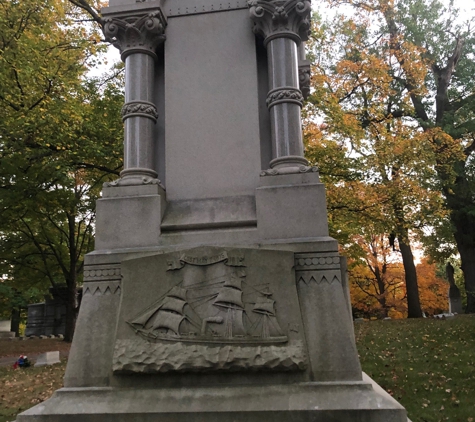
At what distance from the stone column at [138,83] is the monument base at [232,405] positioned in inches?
93.6

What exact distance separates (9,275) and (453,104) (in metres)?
28.2

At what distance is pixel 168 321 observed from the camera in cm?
448

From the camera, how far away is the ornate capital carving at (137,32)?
568 centimetres

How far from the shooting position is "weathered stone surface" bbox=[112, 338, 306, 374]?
13.9ft

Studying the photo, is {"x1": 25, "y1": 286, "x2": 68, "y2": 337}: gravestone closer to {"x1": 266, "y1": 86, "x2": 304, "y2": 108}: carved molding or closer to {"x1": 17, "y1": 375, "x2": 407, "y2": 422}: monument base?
{"x1": 17, "y1": 375, "x2": 407, "y2": 422}: monument base

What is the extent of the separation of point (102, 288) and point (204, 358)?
139cm

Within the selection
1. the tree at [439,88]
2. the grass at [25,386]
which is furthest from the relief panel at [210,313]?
the tree at [439,88]

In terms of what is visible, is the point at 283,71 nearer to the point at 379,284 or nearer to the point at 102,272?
→ the point at 102,272

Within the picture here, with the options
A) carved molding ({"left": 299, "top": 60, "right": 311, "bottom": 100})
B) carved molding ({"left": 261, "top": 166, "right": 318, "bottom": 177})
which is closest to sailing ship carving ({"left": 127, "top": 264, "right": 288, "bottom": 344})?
carved molding ({"left": 261, "top": 166, "right": 318, "bottom": 177})

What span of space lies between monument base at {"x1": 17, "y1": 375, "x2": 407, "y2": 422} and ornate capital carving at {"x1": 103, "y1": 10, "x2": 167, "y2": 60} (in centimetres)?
409

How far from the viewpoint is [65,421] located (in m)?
4.14

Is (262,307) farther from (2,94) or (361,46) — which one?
(361,46)

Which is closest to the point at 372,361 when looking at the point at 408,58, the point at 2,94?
the point at 2,94

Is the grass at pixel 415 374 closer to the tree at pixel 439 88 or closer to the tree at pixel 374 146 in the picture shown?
the tree at pixel 374 146
